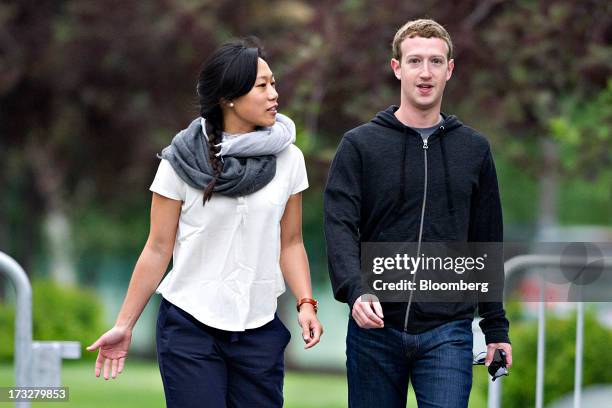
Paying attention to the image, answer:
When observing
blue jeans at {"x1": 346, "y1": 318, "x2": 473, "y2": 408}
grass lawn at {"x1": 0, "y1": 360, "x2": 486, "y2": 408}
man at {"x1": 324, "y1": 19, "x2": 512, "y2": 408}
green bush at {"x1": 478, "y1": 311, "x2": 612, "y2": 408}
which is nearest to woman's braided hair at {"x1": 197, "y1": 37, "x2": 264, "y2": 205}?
man at {"x1": 324, "y1": 19, "x2": 512, "y2": 408}

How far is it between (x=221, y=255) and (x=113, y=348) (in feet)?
1.82

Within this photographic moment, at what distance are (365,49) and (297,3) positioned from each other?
5621mm

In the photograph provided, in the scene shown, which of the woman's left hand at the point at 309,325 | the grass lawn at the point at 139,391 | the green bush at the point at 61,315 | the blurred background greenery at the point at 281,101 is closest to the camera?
the woman's left hand at the point at 309,325

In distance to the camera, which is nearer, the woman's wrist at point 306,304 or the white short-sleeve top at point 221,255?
the white short-sleeve top at point 221,255

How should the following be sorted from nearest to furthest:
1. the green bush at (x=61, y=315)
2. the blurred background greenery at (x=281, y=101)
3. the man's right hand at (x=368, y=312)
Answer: the man's right hand at (x=368, y=312), the blurred background greenery at (x=281, y=101), the green bush at (x=61, y=315)

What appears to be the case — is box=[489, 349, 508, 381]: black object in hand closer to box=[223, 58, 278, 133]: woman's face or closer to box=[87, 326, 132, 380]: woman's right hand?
box=[223, 58, 278, 133]: woman's face

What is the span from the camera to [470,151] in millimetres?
4363

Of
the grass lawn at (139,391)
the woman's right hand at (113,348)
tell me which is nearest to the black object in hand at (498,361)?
the woman's right hand at (113,348)

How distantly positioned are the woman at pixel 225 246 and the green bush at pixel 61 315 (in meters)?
15.8

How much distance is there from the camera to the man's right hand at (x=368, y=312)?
407 centimetres

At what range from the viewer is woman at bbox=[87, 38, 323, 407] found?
4.27 m

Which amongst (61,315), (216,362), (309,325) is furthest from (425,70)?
(61,315)

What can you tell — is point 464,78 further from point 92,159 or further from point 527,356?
point 92,159

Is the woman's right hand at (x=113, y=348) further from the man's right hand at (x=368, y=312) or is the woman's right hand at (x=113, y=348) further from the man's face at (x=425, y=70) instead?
the man's face at (x=425, y=70)
